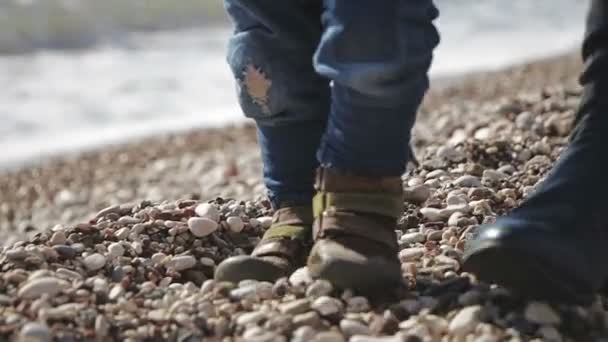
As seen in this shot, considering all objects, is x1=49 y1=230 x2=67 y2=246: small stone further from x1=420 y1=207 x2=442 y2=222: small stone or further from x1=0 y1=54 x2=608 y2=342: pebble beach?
x1=420 y1=207 x2=442 y2=222: small stone

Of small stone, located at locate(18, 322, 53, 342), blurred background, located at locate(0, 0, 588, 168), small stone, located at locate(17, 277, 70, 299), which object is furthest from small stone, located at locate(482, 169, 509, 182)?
blurred background, located at locate(0, 0, 588, 168)

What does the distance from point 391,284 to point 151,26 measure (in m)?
8.62

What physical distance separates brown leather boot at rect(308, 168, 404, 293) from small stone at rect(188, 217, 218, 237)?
0.43 meters

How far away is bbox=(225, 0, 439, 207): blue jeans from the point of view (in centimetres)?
192

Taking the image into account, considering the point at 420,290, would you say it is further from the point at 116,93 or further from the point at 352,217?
the point at 116,93

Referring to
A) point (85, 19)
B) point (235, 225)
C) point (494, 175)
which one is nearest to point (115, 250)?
point (235, 225)

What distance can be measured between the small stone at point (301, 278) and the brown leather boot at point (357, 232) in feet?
0.06

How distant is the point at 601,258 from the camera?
1.96m

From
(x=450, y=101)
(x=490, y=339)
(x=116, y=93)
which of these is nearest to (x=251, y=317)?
(x=490, y=339)

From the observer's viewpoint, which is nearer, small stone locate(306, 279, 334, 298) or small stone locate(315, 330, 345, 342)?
small stone locate(315, 330, 345, 342)

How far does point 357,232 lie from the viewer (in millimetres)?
2010

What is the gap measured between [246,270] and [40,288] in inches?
15.6

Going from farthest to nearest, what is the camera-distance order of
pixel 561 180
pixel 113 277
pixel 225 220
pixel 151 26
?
A: pixel 151 26 < pixel 225 220 < pixel 113 277 < pixel 561 180

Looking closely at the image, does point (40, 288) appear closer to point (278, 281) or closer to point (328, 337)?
point (278, 281)
